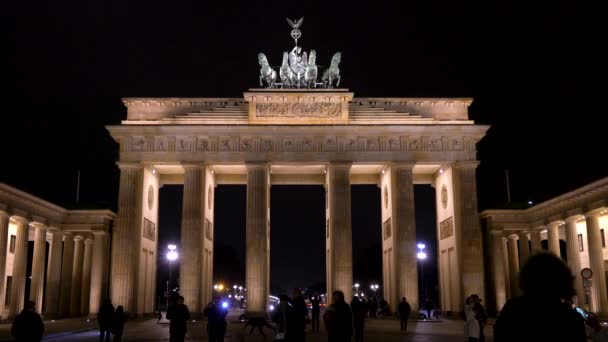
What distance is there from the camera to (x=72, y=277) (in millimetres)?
51906

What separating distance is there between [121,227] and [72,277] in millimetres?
7830

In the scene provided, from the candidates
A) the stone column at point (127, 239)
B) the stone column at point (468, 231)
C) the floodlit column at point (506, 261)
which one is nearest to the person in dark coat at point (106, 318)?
the stone column at point (127, 239)

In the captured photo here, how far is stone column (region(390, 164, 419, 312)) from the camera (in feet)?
157

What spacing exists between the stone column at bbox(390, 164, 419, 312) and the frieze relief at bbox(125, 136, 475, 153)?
2.06 metres

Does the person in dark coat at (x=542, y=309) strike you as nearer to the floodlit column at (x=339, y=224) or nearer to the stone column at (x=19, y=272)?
the floodlit column at (x=339, y=224)

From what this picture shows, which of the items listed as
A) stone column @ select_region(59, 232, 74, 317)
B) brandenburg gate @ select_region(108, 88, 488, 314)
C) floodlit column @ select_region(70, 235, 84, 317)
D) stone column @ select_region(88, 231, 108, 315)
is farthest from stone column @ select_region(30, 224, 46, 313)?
brandenburg gate @ select_region(108, 88, 488, 314)

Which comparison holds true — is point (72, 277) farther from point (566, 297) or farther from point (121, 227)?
point (566, 297)

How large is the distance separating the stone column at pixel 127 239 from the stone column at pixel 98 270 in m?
1.91

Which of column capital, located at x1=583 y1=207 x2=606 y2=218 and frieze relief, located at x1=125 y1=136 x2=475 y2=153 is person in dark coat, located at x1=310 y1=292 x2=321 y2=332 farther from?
column capital, located at x1=583 y1=207 x2=606 y2=218

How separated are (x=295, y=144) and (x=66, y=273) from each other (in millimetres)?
20887

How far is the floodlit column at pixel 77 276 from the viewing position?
169ft

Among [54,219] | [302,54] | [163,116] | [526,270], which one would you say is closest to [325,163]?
[302,54]

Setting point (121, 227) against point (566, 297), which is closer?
point (566, 297)

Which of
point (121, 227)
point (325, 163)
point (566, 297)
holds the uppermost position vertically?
point (325, 163)
